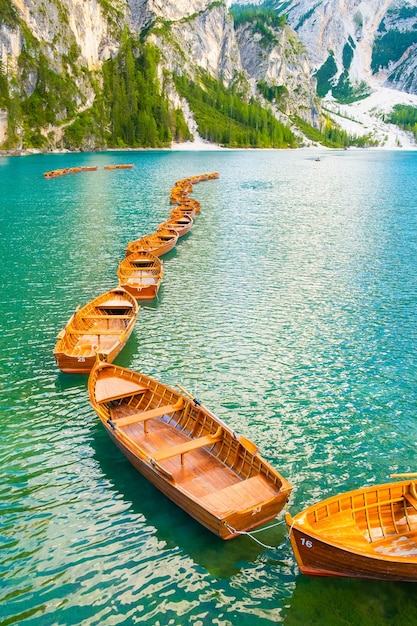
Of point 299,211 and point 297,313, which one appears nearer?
point 297,313

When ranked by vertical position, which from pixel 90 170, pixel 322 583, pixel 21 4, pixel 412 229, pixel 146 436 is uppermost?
pixel 21 4

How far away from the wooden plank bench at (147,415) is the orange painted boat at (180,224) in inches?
1595

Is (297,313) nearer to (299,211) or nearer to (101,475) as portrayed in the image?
(101,475)

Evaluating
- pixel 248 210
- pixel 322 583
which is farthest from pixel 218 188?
pixel 322 583

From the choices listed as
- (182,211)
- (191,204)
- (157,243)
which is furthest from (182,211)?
(157,243)

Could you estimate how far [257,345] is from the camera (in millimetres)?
30812

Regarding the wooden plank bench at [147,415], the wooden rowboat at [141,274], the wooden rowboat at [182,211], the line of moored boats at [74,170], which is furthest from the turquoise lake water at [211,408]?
the line of moored boats at [74,170]

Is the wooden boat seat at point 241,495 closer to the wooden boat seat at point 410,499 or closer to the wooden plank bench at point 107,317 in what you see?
the wooden boat seat at point 410,499

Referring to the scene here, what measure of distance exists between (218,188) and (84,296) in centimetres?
7299

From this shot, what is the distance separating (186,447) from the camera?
59.3 ft

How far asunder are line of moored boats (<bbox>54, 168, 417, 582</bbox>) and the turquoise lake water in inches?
41.9

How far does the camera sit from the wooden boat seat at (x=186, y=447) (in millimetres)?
17609

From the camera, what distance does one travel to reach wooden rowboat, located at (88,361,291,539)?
51.1 feet

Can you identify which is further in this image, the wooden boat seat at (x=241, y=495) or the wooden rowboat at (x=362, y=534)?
the wooden boat seat at (x=241, y=495)
